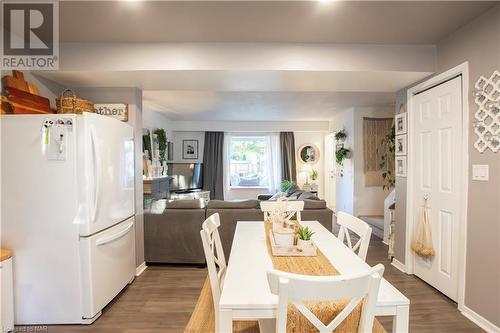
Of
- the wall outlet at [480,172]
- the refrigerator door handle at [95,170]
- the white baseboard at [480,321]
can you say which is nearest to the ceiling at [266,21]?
the refrigerator door handle at [95,170]

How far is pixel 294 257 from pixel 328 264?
0.20m

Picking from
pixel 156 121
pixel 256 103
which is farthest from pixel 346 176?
pixel 156 121

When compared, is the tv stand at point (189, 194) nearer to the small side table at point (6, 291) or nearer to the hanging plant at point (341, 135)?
the hanging plant at point (341, 135)

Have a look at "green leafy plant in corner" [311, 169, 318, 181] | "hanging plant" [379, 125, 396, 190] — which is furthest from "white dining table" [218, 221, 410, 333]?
"green leafy plant in corner" [311, 169, 318, 181]

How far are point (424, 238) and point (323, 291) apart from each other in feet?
8.13

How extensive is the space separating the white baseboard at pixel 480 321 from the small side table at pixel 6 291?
12.0 feet

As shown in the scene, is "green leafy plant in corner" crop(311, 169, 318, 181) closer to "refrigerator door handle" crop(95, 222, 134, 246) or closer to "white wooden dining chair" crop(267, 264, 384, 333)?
"refrigerator door handle" crop(95, 222, 134, 246)

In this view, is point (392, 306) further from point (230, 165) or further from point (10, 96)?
point (230, 165)

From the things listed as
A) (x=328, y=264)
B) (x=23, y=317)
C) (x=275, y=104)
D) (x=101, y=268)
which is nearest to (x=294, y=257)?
(x=328, y=264)

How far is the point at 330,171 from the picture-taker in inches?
278

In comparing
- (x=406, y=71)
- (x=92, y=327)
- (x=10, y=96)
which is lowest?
(x=92, y=327)

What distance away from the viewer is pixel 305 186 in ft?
23.4

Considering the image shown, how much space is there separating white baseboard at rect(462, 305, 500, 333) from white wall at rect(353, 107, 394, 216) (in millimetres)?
3106

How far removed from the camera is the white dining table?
42.9 inches
